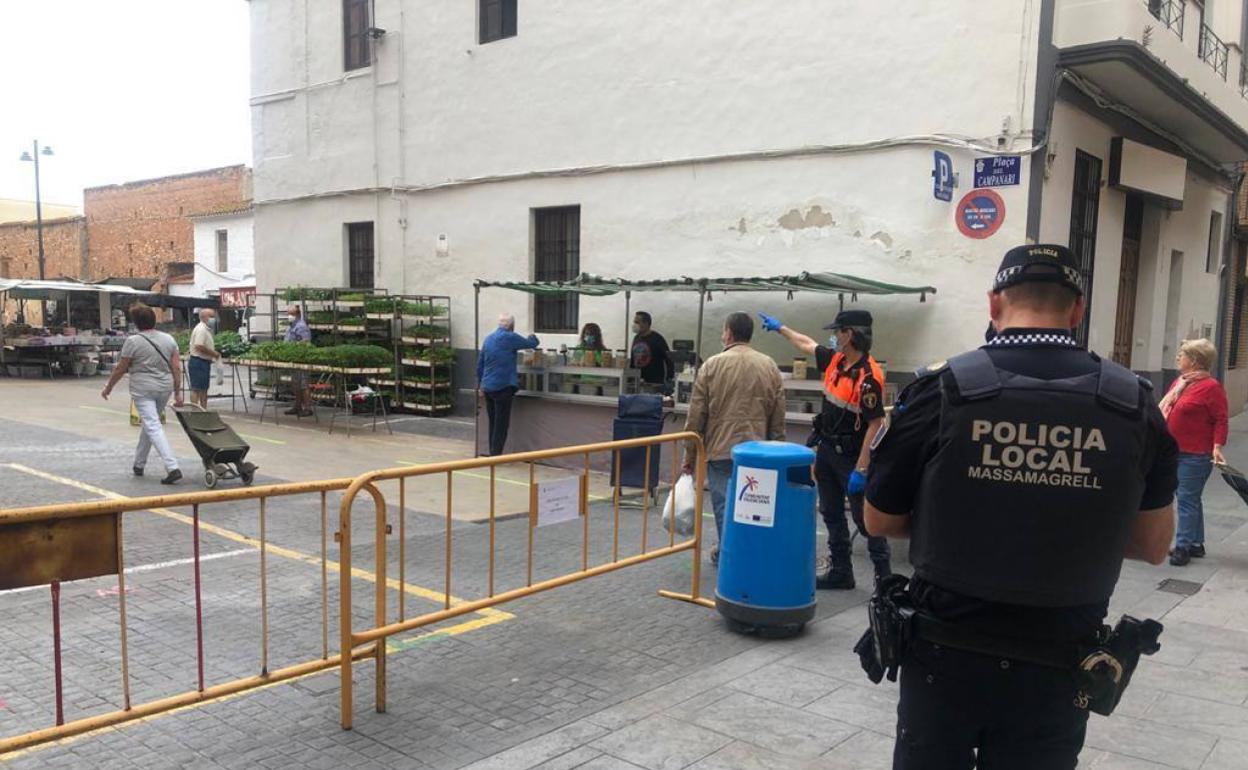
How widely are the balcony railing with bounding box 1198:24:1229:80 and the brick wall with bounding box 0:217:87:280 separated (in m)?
42.9

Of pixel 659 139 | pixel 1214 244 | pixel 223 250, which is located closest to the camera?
pixel 659 139

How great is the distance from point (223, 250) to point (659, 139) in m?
25.6

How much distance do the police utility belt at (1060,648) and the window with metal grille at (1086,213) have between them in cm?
1010

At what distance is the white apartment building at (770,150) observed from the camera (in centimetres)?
1012

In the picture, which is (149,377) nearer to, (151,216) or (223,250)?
(223,250)

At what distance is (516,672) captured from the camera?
15.3 feet

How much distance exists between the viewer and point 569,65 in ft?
45.2

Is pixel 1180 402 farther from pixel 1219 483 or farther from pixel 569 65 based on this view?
pixel 569 65

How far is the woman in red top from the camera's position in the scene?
23.3ft

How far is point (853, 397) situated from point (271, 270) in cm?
1637

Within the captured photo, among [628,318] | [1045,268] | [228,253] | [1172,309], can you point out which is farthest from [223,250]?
[1045,268]

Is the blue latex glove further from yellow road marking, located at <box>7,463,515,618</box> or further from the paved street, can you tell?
yellow road marking, located at <box>7,463,515,618</box>

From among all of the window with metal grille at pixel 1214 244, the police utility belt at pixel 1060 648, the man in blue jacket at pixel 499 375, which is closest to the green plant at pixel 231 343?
the man in blue jacket at pixel 499 375

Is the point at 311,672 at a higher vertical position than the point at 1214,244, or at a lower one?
lower
